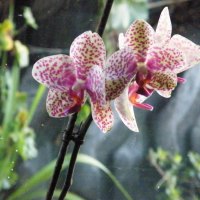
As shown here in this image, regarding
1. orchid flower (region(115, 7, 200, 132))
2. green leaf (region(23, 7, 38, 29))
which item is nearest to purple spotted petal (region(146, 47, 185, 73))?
orchid flower (region(115, 7, 200, 132))

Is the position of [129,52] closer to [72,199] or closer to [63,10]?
[63,10]

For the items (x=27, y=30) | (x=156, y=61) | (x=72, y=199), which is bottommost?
(x=72, y=199)

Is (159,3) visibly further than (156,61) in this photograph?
Yes

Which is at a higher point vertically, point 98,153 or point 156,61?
point 156,61

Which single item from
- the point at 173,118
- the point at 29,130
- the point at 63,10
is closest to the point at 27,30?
the point at 63,10

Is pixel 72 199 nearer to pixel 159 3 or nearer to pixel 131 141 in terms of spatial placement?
pixel 131 141

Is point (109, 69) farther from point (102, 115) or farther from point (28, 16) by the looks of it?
point (28, 16)
